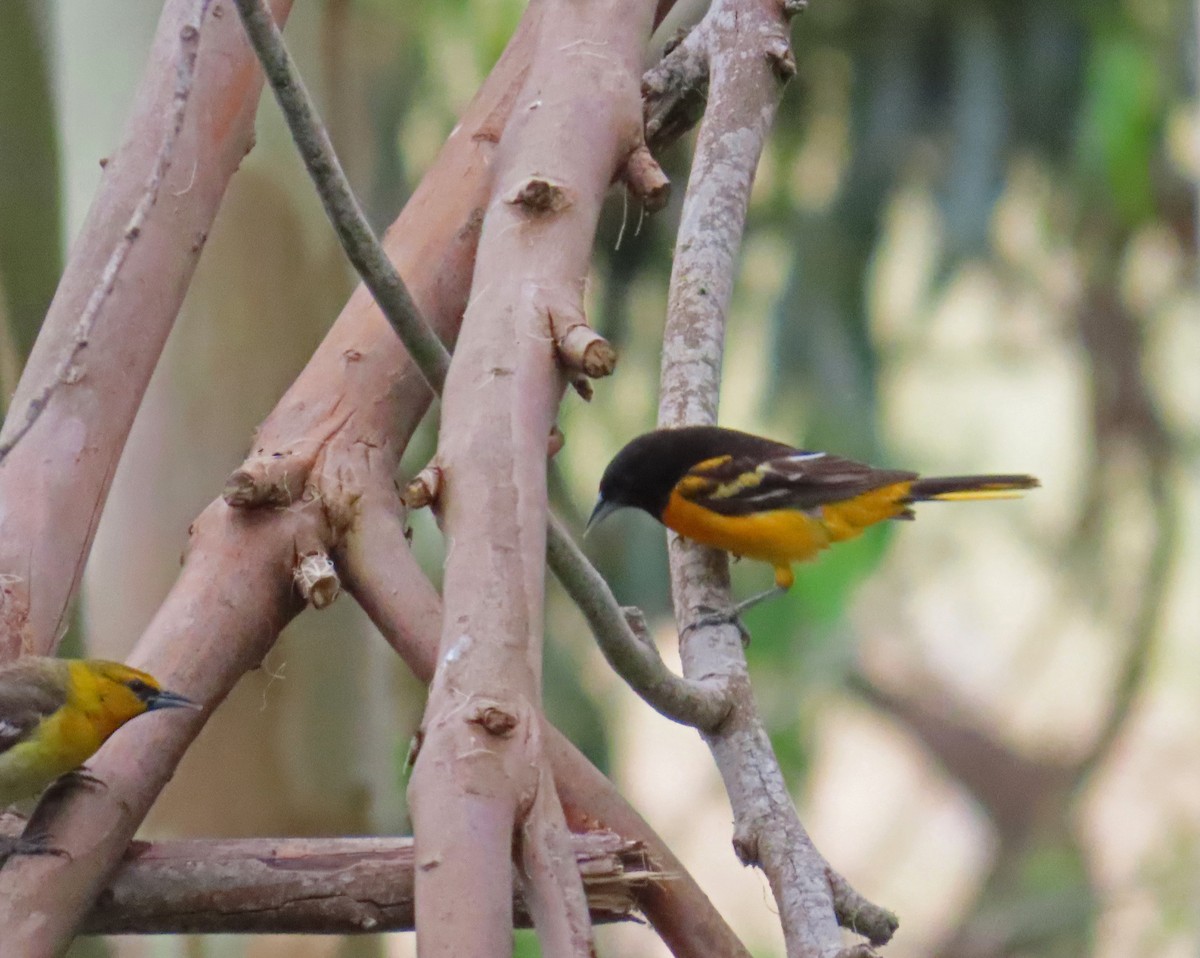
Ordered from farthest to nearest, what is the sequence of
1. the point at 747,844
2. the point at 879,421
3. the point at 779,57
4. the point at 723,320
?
the point at 879,421 → the point at 779,57 → the point at 723,320 → the point at 747,844

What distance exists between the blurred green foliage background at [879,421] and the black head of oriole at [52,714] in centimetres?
175

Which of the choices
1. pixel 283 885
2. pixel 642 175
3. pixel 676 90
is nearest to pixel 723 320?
pixel 642 175

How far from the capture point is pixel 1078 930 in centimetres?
955

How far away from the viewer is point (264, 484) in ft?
7.26

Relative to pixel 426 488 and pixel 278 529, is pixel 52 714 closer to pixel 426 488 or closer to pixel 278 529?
pixel 278 529

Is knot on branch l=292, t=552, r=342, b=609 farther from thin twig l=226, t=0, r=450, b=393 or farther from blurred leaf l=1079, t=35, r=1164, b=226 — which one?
blurred leaf l=1079, t=35, r=1164, b=226

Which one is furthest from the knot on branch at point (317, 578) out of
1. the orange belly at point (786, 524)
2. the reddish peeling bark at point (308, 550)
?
the orange belly at point (786, 524)

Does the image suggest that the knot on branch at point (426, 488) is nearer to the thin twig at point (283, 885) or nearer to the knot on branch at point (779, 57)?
the thin twig at point (283, 885)

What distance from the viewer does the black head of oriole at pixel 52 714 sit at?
2.23 metres

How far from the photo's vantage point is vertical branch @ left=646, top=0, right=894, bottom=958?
1979mm

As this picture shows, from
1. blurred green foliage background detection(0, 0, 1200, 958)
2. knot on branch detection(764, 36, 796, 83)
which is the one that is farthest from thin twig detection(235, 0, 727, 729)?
blurred green foliage background detection(0, 0, 1200, 958)

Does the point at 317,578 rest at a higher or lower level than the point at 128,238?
lower

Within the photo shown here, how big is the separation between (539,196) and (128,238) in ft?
2.21

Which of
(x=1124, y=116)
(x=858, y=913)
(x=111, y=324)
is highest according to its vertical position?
(x=1124, y=116)
